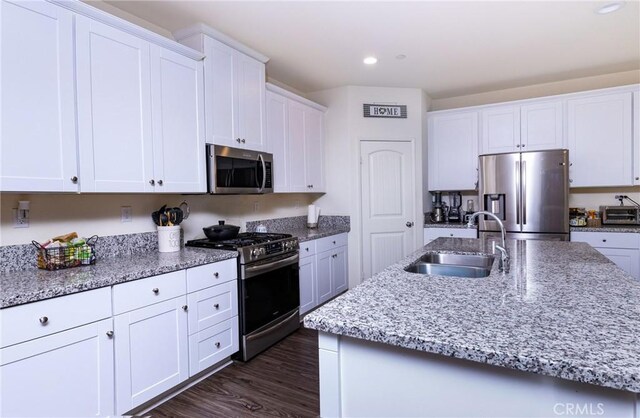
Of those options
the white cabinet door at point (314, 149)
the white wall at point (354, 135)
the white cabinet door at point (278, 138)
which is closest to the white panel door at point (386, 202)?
the white wall at point (354, 135)

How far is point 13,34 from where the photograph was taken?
64.0 inches

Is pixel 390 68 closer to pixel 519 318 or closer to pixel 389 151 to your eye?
pixel 389 151

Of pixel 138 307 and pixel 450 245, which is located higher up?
pixel 450 245

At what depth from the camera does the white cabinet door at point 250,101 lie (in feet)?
9.61

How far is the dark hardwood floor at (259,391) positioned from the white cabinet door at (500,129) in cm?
323

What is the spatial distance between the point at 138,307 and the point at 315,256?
1.92 m

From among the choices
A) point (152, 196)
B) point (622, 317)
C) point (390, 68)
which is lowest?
point (622, 317)

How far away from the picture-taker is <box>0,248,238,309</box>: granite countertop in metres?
1.51

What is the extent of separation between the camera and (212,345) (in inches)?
93.0

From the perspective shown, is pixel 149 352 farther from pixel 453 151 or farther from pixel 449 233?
pixel 453 151

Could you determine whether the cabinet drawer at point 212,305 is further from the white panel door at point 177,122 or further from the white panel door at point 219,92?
the white panel door at point 219,92

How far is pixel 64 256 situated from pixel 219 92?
1.57m

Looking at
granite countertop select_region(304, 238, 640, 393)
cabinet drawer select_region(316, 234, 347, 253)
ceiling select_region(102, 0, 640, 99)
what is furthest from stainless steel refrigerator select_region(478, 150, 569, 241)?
granite countertop select_region(304, 238, 640, 393)

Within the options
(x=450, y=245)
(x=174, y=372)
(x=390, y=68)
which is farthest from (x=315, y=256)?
(x=390, y=68)
